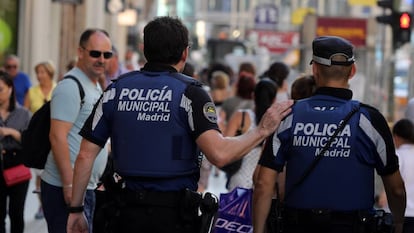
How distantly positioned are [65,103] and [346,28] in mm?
31815

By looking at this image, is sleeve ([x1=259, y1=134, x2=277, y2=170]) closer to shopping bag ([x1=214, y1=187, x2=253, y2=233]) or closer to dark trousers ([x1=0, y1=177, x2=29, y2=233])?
shopping bag ([x1=214, y1=187, x2=253, y2=233])

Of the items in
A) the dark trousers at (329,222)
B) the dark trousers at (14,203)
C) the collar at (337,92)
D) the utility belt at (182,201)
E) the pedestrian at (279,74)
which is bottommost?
the dark trousers at (14,203)

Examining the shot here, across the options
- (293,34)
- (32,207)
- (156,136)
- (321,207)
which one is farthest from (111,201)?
(293,34)

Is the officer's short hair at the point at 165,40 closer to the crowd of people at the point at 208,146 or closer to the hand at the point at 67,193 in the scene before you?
the crowd of people at the point at 208,146

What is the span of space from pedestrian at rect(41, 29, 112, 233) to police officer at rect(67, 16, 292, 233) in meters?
1.40

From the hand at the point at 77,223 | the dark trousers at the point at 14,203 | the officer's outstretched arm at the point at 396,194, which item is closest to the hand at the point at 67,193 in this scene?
the hand at the point at 77,223

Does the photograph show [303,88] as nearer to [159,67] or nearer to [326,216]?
[326,216]

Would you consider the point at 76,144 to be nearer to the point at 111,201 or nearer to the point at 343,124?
the point at 111,201

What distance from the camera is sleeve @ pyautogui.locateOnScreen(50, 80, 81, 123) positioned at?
6.48 meters

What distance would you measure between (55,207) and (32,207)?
7007 millimetres

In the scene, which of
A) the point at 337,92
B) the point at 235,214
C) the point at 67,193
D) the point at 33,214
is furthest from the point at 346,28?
the point at 337,92

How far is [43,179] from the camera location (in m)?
6.66

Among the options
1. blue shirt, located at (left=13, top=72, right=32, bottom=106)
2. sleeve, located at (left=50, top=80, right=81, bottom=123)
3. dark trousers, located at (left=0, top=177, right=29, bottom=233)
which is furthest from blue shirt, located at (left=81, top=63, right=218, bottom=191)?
blue shirt, located at (left=13, top=72, right=32, bottom=106)

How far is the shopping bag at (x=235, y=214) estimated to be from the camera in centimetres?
657
